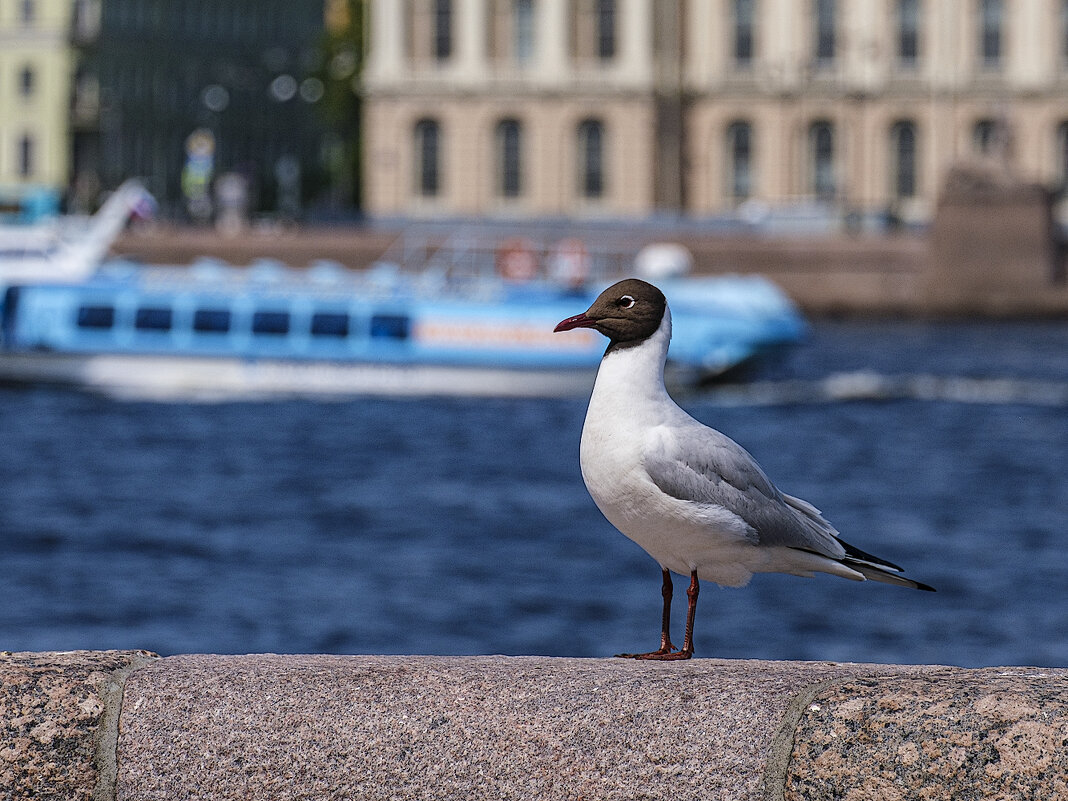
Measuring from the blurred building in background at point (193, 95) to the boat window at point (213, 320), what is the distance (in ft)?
159

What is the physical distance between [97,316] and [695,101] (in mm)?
41566

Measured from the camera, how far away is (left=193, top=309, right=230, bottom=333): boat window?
1548 inches

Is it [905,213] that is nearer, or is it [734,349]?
[734,349]

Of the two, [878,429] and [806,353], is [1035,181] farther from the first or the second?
[878,429]

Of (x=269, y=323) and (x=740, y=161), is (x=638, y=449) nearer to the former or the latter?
(x=269, y=323)

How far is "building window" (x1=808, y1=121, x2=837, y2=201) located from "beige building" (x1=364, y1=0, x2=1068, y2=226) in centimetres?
7

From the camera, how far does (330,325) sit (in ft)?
130

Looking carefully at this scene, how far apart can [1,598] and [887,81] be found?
61.8 metres

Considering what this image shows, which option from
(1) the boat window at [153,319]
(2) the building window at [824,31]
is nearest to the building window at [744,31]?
(2) the building window at [824,31]

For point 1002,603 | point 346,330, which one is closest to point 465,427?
point 346,330

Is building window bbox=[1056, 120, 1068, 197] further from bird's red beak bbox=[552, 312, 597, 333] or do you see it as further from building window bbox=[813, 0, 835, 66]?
bird's red beak bbox=[552, 312, 597, 333]

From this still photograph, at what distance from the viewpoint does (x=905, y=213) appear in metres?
77.0

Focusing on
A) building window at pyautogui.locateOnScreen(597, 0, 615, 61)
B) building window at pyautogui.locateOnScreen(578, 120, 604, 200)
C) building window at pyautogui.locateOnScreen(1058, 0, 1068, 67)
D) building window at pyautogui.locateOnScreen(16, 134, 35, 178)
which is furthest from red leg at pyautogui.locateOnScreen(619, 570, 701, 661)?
building window at pyautogui.locateOnScreen(16, 134, 35, 178)

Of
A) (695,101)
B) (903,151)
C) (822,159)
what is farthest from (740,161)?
(903,151)
